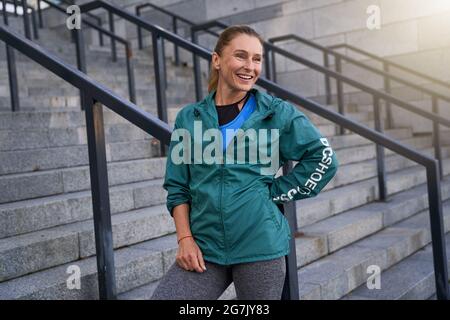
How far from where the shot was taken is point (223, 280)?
1843 mm

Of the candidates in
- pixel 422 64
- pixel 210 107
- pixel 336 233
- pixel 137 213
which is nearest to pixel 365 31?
pixel 422 64

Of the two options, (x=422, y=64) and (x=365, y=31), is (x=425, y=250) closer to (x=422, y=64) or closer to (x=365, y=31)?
(x=422, y=64)

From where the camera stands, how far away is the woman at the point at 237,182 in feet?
5.76

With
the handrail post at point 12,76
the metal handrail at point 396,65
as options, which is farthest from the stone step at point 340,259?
the metal handrail at point 396,65

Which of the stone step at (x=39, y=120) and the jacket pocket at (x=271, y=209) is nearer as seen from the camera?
the jacket pocket at (x=271, y=209)

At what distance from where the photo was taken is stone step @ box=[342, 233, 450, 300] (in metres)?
3.53

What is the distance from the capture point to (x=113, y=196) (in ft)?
11.4

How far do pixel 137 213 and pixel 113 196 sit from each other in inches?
7.4

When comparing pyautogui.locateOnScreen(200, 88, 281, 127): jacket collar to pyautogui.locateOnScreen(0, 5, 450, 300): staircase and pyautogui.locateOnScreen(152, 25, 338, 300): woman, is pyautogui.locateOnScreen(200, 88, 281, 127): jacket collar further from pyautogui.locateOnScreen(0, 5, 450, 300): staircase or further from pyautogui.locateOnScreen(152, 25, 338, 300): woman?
pyautogui.locateOnScreen(0, 5, 450, 300): staircase

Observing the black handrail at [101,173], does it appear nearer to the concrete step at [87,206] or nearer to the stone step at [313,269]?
the stone step at [313,269]

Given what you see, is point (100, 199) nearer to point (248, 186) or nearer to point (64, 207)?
point (64, 207)

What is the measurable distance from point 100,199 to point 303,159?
3.81 feet

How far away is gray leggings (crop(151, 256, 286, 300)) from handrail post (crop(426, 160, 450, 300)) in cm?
185

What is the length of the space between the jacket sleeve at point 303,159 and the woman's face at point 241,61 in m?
0.19
